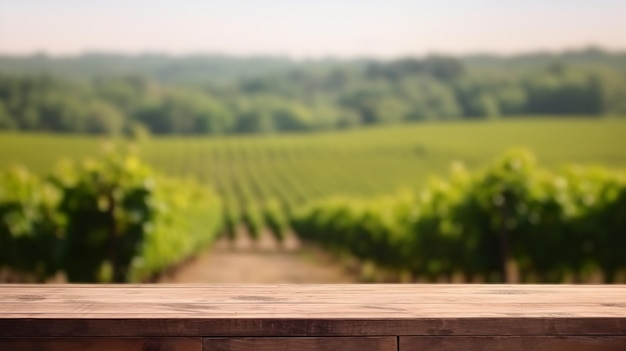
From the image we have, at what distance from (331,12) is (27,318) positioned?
24.7 meters

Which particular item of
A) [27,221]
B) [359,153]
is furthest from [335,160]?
[27,221]

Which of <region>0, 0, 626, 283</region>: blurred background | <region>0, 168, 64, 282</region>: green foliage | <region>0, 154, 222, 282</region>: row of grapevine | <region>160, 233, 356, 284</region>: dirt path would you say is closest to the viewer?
<region>0, 154, 222, 282</region>: row of grapevine

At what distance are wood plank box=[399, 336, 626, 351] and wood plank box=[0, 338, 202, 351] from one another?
13.8 inches

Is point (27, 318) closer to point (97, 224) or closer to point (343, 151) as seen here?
point (97, 224)

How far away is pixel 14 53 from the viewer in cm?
2206

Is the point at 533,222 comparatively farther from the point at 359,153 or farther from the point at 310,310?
the point at 359,153

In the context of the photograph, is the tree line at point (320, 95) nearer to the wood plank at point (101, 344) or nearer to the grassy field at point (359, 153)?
the grassy field at point (359, 153)

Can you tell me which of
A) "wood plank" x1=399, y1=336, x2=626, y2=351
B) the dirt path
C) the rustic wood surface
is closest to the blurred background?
the dirt path

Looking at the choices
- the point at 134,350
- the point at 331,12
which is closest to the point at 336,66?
the point at 331,12

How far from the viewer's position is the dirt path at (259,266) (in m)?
22.5

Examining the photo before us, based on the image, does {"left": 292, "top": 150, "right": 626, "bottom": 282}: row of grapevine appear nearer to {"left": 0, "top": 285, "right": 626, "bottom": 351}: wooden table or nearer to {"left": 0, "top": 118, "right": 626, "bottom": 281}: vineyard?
{"left": 0, "top": 118, "right": 626, "bottom": 281}: vineyard

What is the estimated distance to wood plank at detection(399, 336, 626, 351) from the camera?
4.99 ft

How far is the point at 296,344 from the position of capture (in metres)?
1.50

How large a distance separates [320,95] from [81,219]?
72.2 feet
